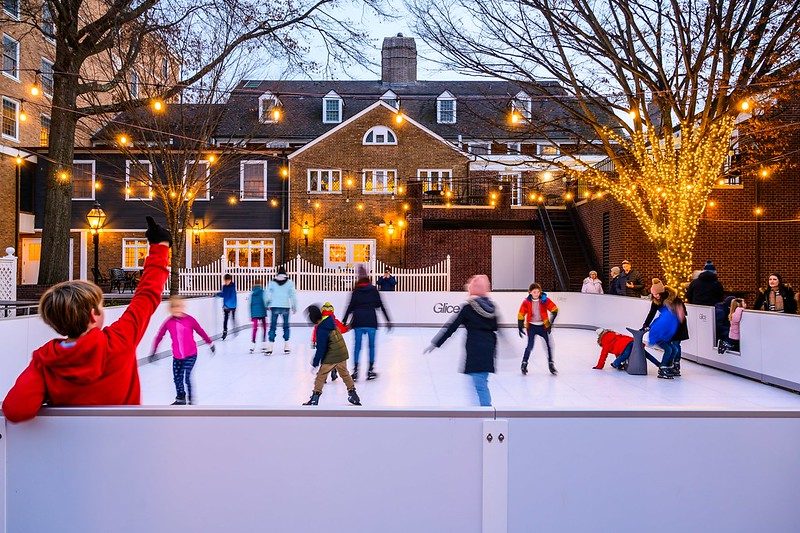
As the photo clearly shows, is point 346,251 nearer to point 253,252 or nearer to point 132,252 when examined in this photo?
point 253,252

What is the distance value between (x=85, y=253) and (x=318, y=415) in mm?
31826

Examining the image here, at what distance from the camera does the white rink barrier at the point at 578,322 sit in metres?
8.96

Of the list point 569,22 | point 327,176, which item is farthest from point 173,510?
point 327,176

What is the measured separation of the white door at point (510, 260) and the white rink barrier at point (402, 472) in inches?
1022

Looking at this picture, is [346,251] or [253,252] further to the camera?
[253,252]

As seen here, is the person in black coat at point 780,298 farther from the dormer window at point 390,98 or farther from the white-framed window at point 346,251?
the white-framed window at point 346,251

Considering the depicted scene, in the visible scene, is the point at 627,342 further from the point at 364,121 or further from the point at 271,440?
the point at 364,121

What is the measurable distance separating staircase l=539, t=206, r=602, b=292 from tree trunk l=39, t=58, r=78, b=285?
16.8m

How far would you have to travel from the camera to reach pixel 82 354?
9.03ft

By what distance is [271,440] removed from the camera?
2.99 m

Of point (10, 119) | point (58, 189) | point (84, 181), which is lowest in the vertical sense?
point (58, 189)

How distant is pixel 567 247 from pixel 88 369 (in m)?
25.4

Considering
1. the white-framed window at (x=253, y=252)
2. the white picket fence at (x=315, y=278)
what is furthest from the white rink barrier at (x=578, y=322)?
the white-framed window at (x=253, y=252)

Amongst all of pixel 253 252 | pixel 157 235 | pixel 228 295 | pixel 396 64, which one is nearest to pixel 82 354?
pixel 157 235
